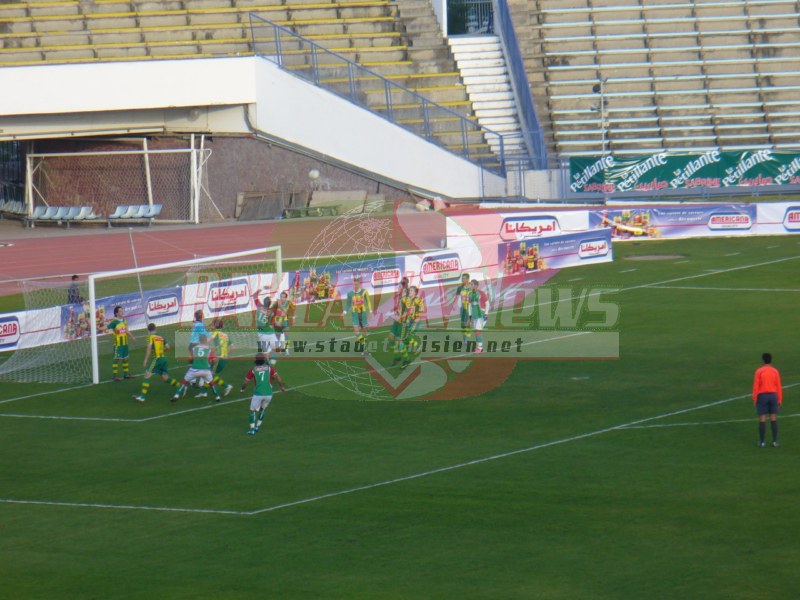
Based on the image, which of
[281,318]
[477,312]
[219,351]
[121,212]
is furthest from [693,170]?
[219,351]

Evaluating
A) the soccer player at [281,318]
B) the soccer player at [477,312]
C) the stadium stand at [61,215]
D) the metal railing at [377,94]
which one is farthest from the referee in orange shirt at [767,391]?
the stadium stand at [61,215]

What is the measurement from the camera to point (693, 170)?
5562 cm

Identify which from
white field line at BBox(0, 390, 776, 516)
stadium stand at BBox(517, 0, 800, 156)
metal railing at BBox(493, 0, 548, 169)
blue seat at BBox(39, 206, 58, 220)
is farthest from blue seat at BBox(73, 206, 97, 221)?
white field line at BBox(0, 390, 776, 516)

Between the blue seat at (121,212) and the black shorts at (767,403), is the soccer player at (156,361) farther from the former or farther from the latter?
the blue seat at (121,212)

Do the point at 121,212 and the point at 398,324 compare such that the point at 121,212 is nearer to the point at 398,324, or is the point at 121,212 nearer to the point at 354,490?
the point at 398,324

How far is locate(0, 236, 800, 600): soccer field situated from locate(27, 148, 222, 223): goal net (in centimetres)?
2666

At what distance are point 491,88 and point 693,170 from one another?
11.5 meters

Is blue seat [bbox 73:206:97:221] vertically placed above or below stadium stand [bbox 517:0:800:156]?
below

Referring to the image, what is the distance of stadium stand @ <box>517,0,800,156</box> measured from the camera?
59.9m

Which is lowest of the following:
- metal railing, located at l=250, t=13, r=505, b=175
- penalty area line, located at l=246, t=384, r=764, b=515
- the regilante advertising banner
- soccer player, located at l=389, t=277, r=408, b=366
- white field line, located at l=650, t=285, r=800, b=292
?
penalty area line, located at l=246, t=384, r=764, b=515

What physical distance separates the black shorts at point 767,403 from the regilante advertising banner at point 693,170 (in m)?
36.6

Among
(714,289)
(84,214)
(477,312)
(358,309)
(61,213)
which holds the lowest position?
(477,312)

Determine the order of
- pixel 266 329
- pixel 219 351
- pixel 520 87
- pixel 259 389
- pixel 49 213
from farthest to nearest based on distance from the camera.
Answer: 1. pixel 520 87
2. pixel 49 213
3. pixel 266 329
4. pixel 219 351
5. pixel 259 389

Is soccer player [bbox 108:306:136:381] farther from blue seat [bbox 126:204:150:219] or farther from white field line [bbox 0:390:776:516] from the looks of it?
blue seat [bbox 126:204:150:219]
